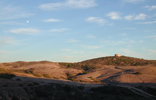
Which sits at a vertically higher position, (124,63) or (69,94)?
(124,63)

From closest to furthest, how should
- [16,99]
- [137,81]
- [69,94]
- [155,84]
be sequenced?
[16,99], [69,94], [155,84], [137,81]

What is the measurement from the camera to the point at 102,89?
2461 centimetres

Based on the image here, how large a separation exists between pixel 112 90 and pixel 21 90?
11.6m

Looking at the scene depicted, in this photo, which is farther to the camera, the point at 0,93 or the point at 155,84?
the point at 155,84

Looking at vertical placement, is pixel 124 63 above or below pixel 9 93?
above

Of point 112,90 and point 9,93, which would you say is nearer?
point 9,93

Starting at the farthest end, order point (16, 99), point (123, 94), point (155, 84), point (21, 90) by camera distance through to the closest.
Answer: point (155, 84) → point (123, 94) → point (21, 90) → point (16, 99)

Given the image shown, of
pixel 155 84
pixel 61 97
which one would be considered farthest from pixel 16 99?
pixel 155 84

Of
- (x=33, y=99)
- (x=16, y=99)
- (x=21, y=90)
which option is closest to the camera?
(x=16, y=99)

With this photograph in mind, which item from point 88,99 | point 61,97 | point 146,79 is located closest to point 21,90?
point 61,97

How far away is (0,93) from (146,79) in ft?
104

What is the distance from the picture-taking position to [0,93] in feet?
54.1

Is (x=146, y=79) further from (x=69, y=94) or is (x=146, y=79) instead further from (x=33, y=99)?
(x=33, y=99)

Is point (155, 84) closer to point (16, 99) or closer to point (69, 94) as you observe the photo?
point (69, 94)
